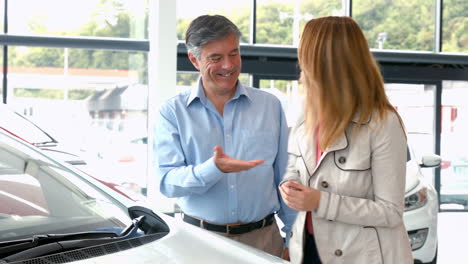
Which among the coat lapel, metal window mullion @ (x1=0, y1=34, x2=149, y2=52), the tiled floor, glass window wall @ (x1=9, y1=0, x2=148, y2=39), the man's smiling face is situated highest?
glass window wall @ (x1=9, y1=0, x2=148, y2=39)

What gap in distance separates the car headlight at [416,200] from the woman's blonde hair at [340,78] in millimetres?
2387

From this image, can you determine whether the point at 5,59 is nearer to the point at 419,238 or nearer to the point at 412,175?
the point at 412,175

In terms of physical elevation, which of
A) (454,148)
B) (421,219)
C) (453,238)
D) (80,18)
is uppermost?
(80,18)

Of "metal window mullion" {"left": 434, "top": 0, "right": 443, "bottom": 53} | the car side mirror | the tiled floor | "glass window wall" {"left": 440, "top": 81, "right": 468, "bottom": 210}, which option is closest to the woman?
the car side mirror

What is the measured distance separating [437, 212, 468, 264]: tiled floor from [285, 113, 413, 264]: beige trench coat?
4.12 m

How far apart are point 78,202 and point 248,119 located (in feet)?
2.56

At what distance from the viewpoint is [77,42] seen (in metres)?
8.46

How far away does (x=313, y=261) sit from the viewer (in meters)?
1.81

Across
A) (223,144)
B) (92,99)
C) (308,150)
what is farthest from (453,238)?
(308,150)

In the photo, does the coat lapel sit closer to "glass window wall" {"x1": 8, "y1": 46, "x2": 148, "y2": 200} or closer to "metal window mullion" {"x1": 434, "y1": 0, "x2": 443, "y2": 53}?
"glass window wall" {"x1": 8, "y1": 46, "x2": 148, "y2": 200}

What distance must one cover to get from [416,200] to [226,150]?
211 cm

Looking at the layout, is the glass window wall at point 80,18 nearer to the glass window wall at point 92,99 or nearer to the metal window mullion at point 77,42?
the metal window mullion at point 77,42

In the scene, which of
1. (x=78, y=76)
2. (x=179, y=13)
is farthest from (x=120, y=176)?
(x=179, y=13)

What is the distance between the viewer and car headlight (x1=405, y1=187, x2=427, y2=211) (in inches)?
156
